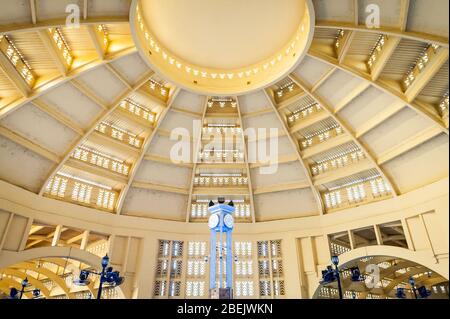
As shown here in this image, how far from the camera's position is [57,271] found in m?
27.6

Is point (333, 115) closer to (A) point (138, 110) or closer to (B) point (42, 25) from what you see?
(A) point (138, 110)

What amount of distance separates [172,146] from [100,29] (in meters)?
9.08

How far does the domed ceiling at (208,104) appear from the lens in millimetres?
13500

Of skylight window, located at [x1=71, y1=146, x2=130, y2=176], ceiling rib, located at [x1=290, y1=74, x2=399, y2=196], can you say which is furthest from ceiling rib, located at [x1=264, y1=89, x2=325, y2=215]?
skylight window, located at [x1=71, y1=146, x2=130, y2=176]

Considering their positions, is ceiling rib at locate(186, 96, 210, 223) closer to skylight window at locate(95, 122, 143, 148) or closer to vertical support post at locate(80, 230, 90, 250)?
skylight window at locate(95, 122, 143, 148)

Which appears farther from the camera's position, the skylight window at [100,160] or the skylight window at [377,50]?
the skylight window at [100,160]

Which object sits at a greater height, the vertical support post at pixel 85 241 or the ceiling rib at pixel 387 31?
the ceiling rib at pixel 387 31

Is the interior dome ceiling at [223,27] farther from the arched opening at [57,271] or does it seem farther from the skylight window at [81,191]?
the arched opening at [57,271]

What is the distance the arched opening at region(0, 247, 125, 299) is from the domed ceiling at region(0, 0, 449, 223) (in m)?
3.49

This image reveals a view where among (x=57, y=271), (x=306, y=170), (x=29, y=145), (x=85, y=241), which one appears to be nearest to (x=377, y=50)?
(x=306, y=170)

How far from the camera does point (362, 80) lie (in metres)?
17.0

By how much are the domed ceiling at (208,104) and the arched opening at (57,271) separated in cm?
349

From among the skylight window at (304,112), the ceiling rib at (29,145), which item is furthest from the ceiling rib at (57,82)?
the skylight window at (304,112)

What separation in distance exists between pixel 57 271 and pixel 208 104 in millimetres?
20154
